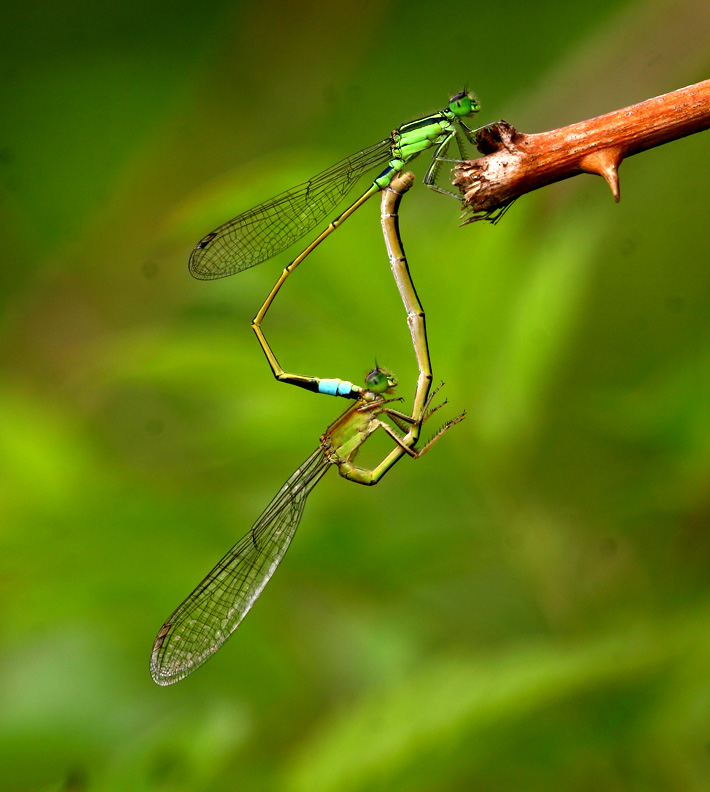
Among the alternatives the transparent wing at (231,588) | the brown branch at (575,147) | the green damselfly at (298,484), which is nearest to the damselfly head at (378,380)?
the green damselfly at (298,484)

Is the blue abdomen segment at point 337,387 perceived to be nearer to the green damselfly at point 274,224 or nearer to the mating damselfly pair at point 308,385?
the mating damselfly pair at point 308,385

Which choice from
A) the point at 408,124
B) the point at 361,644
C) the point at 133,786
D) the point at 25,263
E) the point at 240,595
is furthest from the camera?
the point at 25,263

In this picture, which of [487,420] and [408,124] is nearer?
[408,124]

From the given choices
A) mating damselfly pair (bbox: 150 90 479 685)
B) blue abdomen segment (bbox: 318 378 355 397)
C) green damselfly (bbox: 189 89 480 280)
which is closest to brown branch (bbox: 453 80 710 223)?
mating damselfly pair (bbox: 150 90 479 685)

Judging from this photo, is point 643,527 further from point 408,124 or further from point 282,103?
point 282,103

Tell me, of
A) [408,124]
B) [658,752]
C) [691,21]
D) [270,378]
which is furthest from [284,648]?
[691,21]

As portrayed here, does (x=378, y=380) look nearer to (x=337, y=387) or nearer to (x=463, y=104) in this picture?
(x=337, y=387)
